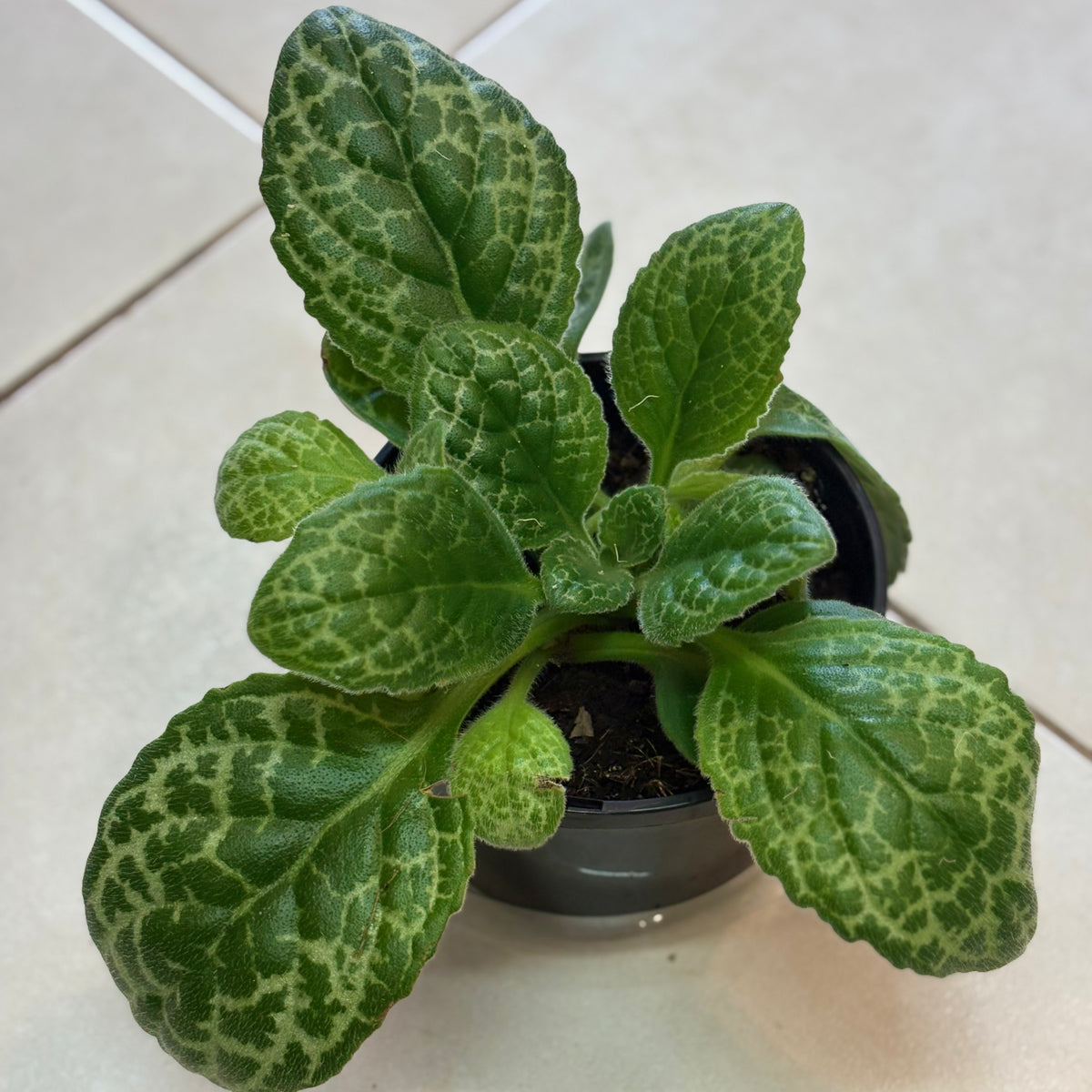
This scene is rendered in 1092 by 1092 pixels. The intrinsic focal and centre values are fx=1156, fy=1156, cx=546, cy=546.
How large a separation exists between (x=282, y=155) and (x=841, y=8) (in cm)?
91

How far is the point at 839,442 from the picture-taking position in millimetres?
633

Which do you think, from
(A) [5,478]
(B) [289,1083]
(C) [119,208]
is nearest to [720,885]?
(B) [289,1083]

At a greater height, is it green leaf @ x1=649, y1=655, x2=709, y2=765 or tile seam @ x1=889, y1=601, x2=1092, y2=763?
green leaf @ x1=649, y1=655, x2=709, y2=765

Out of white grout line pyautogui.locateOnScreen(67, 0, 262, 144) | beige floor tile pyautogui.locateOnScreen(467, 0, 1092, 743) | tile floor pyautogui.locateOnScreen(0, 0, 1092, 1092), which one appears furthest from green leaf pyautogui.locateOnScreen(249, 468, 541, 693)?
white grout line pyautogui.locateOnScreen(67, 0, 262, 144)

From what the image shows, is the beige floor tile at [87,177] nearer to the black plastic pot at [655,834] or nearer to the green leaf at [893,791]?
the black plastic pot at [655,834]

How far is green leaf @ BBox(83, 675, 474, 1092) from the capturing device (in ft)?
1.56

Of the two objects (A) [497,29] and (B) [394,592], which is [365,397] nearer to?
(B) [394,592]

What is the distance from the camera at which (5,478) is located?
0.98 m

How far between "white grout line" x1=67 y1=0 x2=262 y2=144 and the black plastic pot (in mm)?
624

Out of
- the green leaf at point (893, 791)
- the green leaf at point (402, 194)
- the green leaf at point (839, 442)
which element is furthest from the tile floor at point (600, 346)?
the green leaf at point (402, 194)

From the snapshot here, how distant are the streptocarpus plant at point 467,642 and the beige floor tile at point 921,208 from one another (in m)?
0.41

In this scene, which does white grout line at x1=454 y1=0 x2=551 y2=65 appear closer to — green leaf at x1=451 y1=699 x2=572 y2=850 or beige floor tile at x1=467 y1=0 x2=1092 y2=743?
beige floor tile at x1=467 y1=0 x2=1092 y2=743

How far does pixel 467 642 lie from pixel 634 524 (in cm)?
11

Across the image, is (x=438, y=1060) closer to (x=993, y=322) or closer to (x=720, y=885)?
(x=720, y=885)
